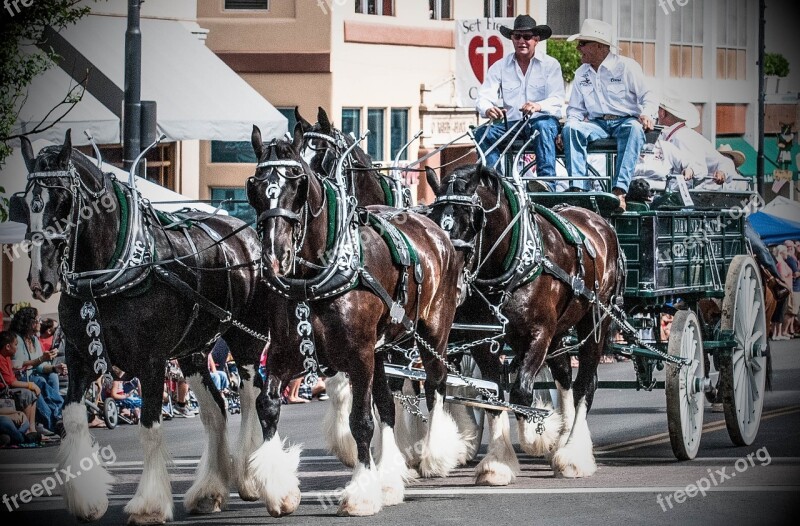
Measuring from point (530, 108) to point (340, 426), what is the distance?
3.21 m

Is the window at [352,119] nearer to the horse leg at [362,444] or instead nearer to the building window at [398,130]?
the building window at [398,130]

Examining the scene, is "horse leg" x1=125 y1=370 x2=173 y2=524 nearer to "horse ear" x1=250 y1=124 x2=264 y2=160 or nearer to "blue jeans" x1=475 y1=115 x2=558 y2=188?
"horse ear" x1=250 y1=124 x2=264 y2=160

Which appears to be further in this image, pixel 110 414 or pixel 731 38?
pixel 731 38

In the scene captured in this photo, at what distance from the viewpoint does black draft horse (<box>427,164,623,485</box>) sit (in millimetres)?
11281

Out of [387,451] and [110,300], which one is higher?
[110,300]

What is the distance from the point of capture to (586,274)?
1223 cm

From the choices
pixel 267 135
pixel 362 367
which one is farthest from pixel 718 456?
pixel 267 135

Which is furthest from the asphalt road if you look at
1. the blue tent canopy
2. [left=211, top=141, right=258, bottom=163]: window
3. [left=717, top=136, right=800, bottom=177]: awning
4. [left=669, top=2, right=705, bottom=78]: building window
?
[left=717, top=136, right=800, bottom=177]: awning

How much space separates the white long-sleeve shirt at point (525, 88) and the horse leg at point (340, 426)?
2.94 metres

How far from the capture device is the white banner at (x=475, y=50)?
27.7 metres

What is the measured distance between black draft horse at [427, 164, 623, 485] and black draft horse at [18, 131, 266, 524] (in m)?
1.78

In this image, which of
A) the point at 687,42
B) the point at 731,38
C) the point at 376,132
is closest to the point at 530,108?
the point at 376,132

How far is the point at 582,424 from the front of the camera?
11992 millimetres

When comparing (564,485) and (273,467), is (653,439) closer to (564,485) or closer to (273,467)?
(564,485)
